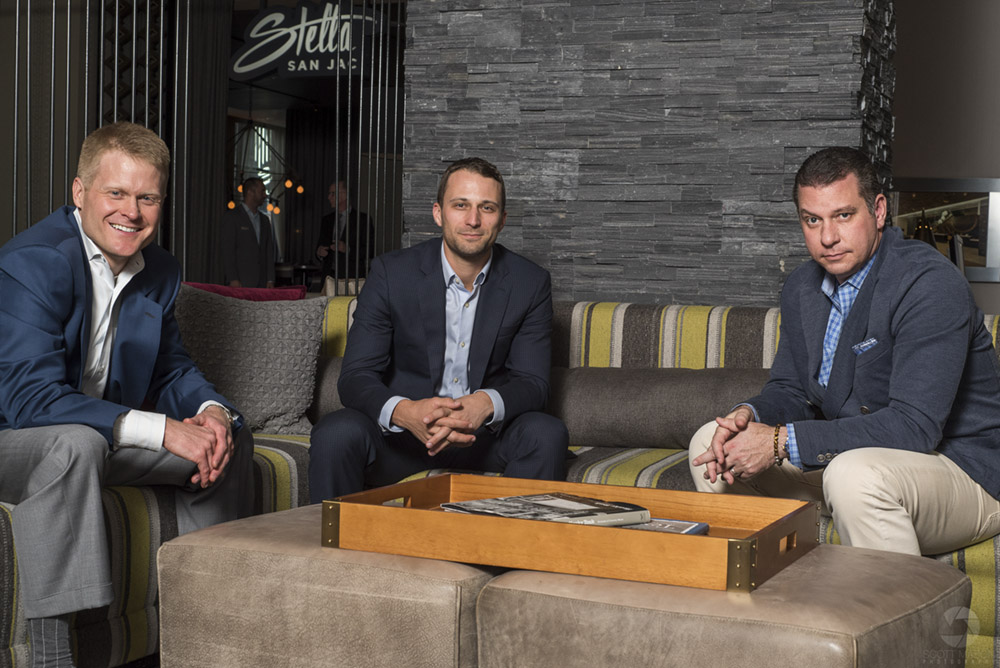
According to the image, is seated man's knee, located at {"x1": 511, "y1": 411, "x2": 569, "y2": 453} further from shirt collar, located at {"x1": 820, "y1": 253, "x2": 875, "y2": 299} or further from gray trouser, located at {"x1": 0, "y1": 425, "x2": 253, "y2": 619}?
gray trouser, located at {"x1": 0, "y1": 425, "x2": 253, "y2": 619}

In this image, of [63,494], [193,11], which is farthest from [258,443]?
[193,11]

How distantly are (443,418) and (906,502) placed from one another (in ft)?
3.25

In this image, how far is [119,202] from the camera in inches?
80.0

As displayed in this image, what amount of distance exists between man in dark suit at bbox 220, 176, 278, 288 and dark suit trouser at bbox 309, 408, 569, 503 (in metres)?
4.59

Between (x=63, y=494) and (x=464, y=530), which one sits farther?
(x=63, y=494)

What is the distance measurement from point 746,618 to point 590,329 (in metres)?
1.83

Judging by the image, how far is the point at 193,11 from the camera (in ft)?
22.9

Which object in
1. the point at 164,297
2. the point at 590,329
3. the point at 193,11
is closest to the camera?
the point at 164,297

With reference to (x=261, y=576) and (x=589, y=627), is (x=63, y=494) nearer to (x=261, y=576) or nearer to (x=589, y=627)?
(x=261, y=576)

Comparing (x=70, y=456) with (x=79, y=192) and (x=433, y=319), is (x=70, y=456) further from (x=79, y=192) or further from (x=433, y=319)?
(x=433, y=319)

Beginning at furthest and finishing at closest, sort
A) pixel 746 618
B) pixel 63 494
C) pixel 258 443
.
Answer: pixel 258 443
pixel 63 494
pixel 746 618

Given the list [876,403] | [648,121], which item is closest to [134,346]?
[876,403]

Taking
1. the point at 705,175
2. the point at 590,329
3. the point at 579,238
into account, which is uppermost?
the point at 705,175
